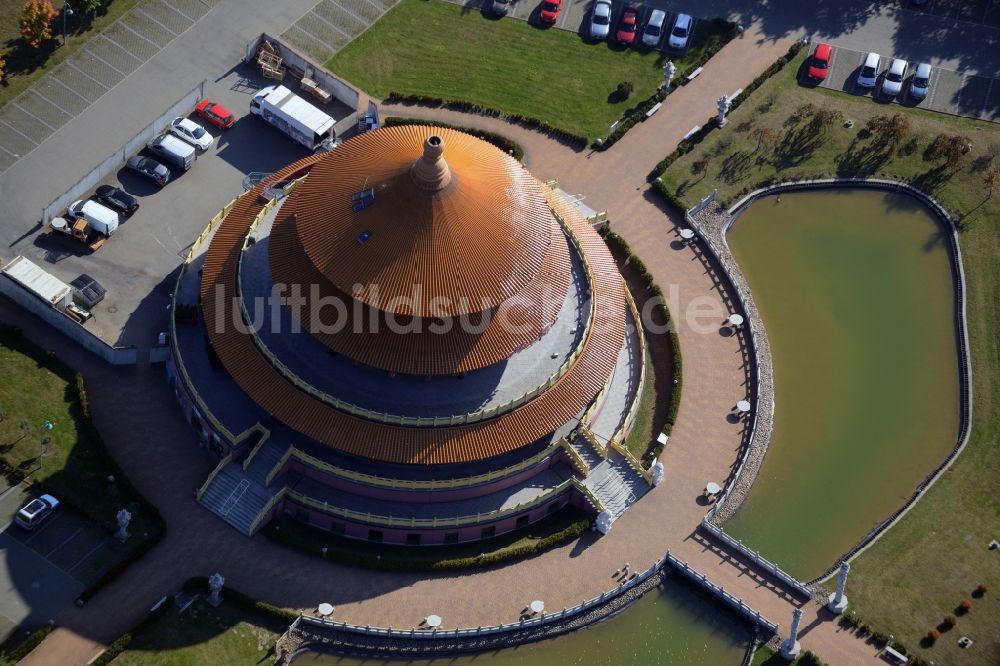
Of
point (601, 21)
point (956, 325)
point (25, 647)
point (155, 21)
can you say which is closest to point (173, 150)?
point (155, 21)

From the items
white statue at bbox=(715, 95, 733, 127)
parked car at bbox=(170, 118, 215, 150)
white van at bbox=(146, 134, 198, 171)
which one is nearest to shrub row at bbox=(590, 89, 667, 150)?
white statue at bbox=(715, 95, 733, 127)

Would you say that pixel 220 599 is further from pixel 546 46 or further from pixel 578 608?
pixel 546 46

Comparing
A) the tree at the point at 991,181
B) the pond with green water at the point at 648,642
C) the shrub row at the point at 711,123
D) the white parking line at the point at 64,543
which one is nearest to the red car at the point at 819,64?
the shrub row at the point at 711,123

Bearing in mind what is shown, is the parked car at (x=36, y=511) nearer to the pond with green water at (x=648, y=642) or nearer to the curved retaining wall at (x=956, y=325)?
the pond with green water at (x=648, y=642)

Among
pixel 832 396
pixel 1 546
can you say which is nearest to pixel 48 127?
pixel 1 546

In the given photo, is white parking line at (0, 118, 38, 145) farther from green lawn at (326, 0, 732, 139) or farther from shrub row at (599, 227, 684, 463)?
shrub row at (599, 227, 684, 463)

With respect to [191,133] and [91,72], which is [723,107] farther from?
[91,72]
